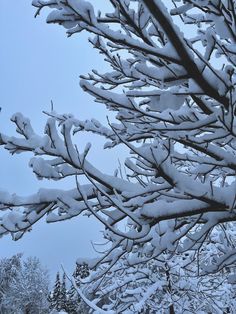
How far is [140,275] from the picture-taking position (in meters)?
9.71

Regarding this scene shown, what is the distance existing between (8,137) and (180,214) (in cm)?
120

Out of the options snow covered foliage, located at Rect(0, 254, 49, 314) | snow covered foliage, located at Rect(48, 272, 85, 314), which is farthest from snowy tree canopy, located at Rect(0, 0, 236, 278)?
snow covered foliage, located at Rect(48, 272, 85, 314)

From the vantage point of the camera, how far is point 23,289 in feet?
104

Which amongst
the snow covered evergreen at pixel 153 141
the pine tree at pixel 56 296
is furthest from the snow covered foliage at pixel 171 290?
the pine tree at pixel 56 296

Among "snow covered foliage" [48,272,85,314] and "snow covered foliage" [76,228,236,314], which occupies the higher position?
"snow covered foliage" [48,272,85,314]

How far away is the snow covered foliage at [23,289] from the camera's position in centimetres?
3177

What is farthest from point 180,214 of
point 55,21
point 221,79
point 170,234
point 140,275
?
point 140,275

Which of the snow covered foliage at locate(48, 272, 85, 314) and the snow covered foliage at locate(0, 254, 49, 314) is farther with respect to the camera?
the snow covered foliage at locate(48, 272, 85, 314)

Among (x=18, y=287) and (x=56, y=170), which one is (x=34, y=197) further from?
(x=18, y=287)

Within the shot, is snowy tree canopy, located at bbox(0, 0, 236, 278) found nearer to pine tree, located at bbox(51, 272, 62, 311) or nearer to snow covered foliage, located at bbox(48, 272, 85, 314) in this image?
snow covered foliage, located at bbox(48, 272, 85, 314)

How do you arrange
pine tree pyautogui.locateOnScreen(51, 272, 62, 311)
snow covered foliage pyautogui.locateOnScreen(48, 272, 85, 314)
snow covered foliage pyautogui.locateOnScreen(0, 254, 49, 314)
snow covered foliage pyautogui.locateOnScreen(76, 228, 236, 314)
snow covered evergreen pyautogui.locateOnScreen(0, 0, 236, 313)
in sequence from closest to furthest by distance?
snow covered evergreen pyautogui.locateOnScreen(0, 0, 236, 313) → snow covered foliage pyautogui.locateOnScreen(76, 228, 236, 314) → snow covered foliage pyautogui.locateOnScreen(0, 254, 49, 314) → snow covered foliage pyautogui.locateOnScreen(48, 272, 85, 314) → pine tree pyautogui.locateOnScreen(51, 272, 62, 311)

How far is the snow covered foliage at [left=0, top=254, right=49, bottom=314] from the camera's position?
104ft

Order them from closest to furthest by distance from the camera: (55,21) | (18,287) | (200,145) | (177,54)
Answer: (177,54) < (55,21) < (200,145) < (18,287)

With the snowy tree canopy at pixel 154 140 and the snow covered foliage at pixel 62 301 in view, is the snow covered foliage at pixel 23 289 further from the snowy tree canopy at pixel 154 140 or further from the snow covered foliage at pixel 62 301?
the snowy tree canopy at pixel 154 140
